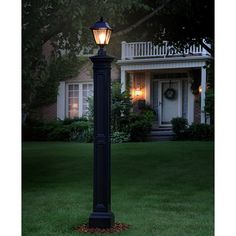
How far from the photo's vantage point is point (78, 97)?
507 inches

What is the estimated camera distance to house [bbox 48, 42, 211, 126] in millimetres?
12722

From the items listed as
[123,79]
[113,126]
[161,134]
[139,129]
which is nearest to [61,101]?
[113,126]

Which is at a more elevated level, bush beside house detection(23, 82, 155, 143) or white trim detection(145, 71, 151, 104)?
white trim detection(145, 71, 151, 104)

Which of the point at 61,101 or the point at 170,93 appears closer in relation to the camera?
the point at 61,101

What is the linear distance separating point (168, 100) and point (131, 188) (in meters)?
7.23

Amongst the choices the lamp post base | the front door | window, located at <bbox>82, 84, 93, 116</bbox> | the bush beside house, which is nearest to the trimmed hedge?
the bush beside house

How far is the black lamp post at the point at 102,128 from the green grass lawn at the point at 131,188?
279 millimetres

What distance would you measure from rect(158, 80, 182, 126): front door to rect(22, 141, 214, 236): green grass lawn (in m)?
2.75

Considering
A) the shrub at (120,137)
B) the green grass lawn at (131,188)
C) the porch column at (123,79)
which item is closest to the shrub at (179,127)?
the shrub at (120,137)

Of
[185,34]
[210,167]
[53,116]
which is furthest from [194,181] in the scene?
[53,116]

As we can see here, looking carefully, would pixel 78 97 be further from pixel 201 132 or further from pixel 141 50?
pixel 201 132

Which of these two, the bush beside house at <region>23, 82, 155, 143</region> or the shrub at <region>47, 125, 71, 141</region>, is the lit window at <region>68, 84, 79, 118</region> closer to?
the bush beside house at <region>23, 82, 155, 143</region>

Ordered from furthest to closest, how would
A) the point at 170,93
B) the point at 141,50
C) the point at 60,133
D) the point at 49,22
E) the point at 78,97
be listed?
the point at 141,50, the point at 170,93, the point at 78,97, the point at 60,133, the point at 49,22

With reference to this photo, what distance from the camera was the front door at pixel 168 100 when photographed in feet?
42.5
